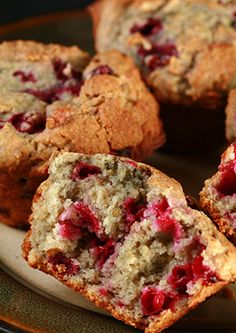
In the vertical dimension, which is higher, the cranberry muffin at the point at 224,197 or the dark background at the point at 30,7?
the cranberry muffin at the point at 224,197

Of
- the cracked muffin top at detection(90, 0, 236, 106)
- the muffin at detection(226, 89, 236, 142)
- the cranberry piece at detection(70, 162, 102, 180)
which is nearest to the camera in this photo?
the cranberry piece at detection(70, 162, 102, 180)

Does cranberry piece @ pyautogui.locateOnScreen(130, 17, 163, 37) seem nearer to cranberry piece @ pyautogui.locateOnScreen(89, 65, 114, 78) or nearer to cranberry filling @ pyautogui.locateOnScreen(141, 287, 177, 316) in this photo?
cranberry piece @ pyautogui.locateOnScreen(89, 65, 114, 78)

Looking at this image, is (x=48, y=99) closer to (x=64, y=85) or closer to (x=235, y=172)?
(x=64, y=85)

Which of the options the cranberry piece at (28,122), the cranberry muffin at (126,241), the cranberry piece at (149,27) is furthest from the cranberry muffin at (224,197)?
the cranberry piece at (149,27)

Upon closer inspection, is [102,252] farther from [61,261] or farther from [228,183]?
[228,183]

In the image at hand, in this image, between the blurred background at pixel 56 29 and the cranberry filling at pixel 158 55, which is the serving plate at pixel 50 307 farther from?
the blurred background at pixel 56 29

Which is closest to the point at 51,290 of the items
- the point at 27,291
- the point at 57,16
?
the point at 27,291

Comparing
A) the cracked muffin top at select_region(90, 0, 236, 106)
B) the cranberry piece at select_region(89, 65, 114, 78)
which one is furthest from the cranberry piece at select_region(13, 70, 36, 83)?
the cracked muffin top at select_region(90, 0, 236, 106)
